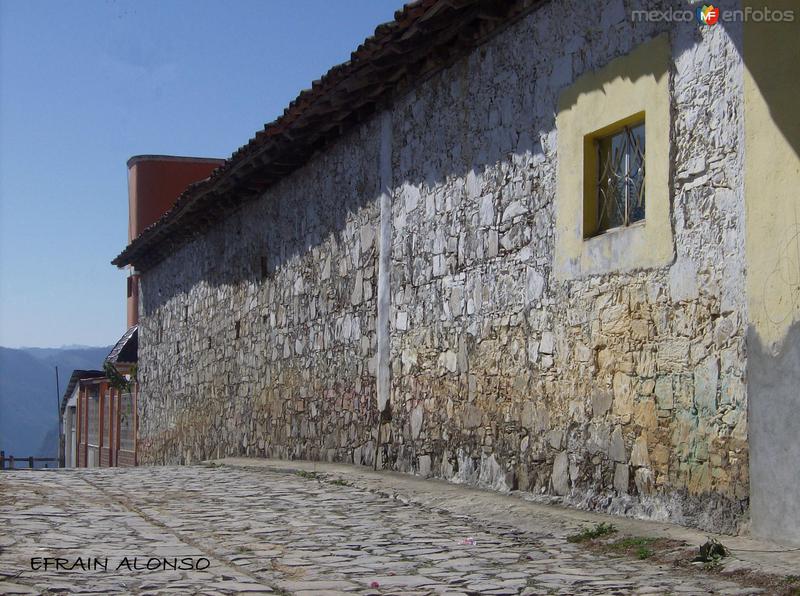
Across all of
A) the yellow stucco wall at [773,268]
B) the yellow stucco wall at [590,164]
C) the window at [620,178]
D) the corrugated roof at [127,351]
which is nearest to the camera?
the yellow stucco wall at [773,268]

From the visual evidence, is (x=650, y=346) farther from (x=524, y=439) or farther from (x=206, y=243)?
(x=206, y=243)

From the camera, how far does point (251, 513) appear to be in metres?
6.80

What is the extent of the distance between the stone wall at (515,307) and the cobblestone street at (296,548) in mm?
697

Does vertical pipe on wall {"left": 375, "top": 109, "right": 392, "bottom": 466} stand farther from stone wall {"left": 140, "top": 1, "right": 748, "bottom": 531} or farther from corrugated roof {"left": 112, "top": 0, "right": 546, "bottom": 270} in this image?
corrugated roof {"left": 112, "top": 0, "right": 546, "bottom": 270}

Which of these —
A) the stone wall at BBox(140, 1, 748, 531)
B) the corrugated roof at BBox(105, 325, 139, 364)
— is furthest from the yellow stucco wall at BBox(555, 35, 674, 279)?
the corrugated roof at BBox(105, 325, 139, 364)

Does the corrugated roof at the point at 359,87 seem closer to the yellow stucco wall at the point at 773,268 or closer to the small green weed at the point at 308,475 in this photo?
the yellow stucco wall at the point at 773,268

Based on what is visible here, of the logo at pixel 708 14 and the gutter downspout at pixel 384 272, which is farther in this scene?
the gutter downspout at pixel 384 272

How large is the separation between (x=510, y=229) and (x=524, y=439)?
1481 millimetres

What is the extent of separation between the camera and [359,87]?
9.55 m

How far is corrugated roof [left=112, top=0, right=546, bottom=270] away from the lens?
25.7 ft

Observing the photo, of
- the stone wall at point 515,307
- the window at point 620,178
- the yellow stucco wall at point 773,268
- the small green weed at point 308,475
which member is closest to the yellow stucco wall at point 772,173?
the yellow stucco wall at point 773,268

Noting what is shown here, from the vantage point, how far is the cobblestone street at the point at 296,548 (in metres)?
4.34

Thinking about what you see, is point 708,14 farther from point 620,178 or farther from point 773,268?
point 773,268

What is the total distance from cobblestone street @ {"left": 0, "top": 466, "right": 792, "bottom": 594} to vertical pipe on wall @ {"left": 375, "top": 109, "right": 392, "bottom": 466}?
4.89 ft
